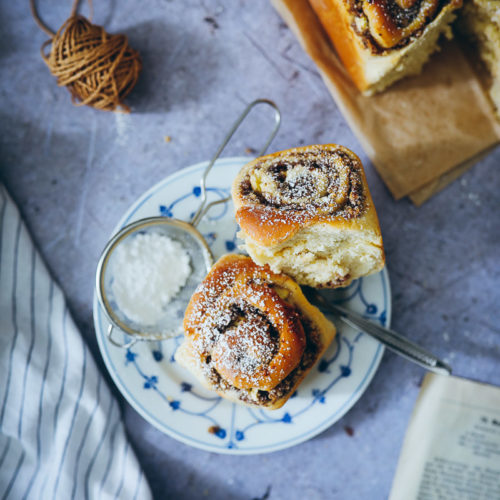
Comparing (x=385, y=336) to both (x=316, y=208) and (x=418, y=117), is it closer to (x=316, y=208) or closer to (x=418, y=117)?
(x=316, y=208)

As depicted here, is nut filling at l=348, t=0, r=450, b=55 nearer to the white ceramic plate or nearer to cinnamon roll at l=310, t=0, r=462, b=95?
cinnamon roll at l=310, t=0, r=462, b=95

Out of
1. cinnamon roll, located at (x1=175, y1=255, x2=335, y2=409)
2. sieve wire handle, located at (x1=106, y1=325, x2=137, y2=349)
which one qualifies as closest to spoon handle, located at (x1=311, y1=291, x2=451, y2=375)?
cinnamon roll, located at (x1=175, y1=255, x2=335, y2=409)

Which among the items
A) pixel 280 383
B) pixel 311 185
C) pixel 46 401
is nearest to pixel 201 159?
pixel 311 185

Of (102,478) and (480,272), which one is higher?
(102,478)

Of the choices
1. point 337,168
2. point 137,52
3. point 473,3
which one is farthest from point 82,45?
point 473,3

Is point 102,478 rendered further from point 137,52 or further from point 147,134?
point 137,52

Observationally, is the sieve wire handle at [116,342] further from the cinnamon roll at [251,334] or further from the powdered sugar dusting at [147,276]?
the cinnamon roll at [251,334]
